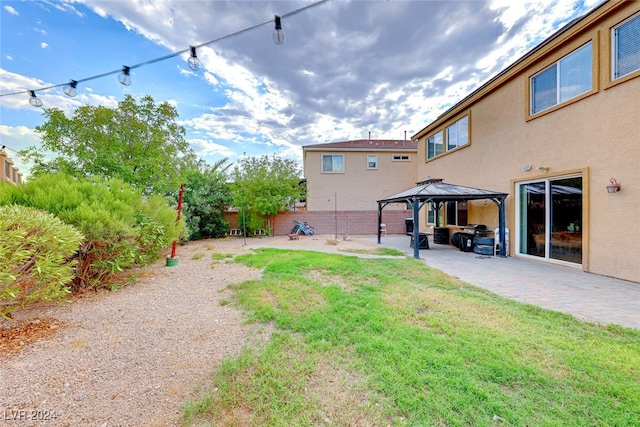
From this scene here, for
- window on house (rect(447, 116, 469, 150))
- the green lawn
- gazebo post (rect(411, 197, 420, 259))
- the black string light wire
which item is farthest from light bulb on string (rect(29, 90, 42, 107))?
window on house (rect(447, 116, 469, 150))

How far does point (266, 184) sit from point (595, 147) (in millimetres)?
12874

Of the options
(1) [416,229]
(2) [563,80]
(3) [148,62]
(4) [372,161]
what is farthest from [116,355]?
(4) [372,161]

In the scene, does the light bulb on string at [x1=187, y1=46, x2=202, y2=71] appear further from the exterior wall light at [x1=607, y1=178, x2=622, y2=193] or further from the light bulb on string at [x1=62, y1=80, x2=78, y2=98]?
the exterior wall light at [x1=607, y1=178, x2=622, y2=193]

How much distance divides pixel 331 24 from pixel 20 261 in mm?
9840

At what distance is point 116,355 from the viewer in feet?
8.84

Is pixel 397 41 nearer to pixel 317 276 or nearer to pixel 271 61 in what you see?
pixel 271 61

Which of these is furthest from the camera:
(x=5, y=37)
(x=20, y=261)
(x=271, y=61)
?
(x=271, y=61)

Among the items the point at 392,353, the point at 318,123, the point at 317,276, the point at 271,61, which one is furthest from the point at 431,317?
the point at 318,123

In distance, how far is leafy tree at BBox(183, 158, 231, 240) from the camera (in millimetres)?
12961

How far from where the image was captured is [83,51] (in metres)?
6.93

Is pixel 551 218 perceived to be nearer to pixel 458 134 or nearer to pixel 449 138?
pixel 458 134

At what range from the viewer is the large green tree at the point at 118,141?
8492mm

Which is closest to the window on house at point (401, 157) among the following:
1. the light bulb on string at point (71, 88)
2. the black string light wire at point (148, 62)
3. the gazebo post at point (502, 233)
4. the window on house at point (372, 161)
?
the window on house at point (372, 161)

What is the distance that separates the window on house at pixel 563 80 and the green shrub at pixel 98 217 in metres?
10.3
